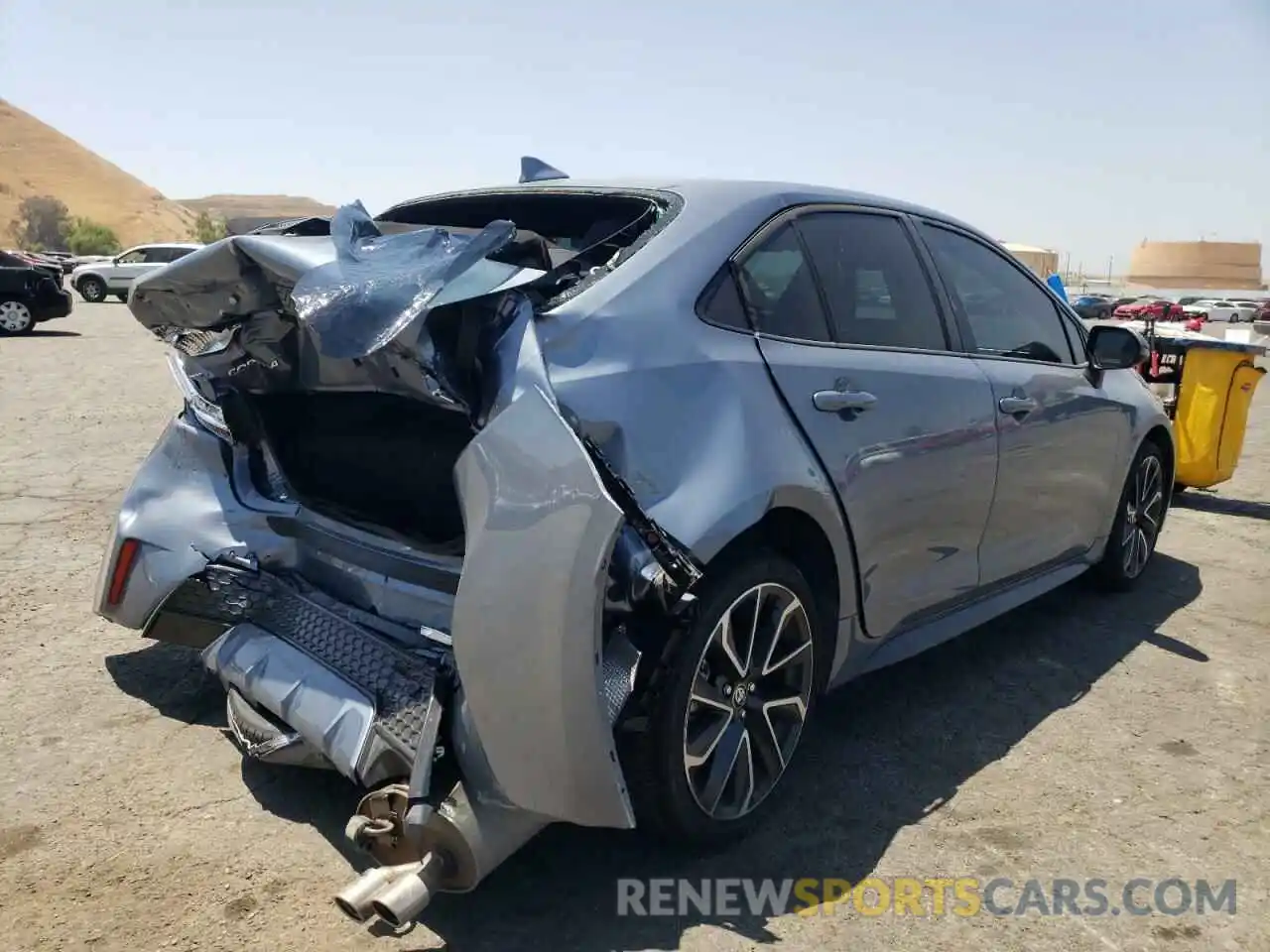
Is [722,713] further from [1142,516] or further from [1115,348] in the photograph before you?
[1142,516]

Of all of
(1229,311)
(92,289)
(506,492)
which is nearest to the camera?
(506,492)

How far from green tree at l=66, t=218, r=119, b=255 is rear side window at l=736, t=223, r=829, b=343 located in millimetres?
93164

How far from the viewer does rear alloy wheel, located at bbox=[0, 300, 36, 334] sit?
18188 millimetres

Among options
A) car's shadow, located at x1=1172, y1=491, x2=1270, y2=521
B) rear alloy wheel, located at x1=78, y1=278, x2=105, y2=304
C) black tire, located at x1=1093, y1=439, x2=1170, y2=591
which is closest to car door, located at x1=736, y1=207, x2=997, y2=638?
black tire, located at x1=1093, y1=439, x2=1170, y2=591

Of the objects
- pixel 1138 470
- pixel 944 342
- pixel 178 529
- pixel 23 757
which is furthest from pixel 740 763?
pixel 1138 470

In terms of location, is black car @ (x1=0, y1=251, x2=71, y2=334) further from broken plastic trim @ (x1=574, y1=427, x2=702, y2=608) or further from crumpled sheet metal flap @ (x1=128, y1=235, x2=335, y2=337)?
broken plastic trim @ (x1=574, y1=427, x2=702, y2=608)

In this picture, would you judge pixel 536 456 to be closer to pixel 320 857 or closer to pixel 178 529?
pixel 320 857

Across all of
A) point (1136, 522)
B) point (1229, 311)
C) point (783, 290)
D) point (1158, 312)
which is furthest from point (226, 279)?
point (1229, 311)

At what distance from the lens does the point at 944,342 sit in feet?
11.9

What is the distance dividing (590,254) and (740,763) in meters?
1.43

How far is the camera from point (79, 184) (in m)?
120

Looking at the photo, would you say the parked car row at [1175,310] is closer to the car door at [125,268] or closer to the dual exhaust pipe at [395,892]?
the car door at [125,268]

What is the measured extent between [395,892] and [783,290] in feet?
6.27

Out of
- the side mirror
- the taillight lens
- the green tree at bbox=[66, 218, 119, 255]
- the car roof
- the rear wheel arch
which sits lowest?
the green tree at bbox=[66, 218, 119, 255]
